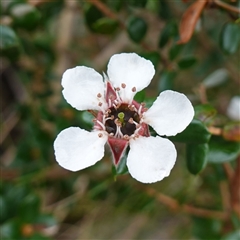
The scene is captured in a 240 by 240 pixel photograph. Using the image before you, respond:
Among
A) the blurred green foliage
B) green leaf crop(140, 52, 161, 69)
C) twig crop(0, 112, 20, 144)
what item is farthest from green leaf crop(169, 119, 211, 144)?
twig crop(0, 112, 20, 144)

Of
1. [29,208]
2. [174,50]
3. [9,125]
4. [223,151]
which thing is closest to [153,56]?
[174,50]

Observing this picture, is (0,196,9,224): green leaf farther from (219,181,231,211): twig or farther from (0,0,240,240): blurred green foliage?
(219,181,231,211): twig

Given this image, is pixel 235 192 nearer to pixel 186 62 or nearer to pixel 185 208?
pixel 185 208

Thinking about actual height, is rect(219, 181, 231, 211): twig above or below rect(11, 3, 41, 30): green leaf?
below

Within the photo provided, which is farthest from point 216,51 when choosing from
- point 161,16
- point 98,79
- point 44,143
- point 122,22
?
point 98,79

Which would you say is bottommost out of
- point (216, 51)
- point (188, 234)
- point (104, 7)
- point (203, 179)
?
point (188, 234)

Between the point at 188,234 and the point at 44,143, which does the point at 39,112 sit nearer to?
the point at 44,143
